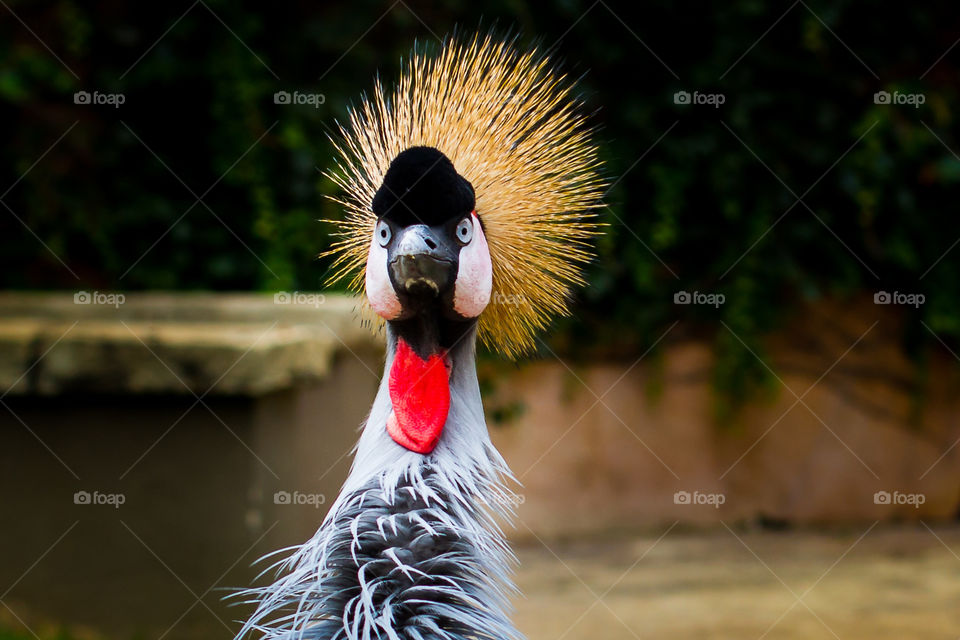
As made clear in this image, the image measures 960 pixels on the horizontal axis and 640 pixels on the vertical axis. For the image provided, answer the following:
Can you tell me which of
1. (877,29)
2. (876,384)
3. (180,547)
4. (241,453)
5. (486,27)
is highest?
(877,29)

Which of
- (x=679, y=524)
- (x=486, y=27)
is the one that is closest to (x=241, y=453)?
(x=486, y=27)

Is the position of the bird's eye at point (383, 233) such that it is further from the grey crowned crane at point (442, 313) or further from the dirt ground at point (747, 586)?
the dirt ground at point (747, 586)

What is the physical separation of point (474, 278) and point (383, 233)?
0.47 ft

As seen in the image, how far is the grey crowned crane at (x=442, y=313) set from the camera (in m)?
1.36

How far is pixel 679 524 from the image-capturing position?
14.8 feet

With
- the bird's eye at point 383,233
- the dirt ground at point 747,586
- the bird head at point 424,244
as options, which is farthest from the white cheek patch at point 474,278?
the dirt ground at point 747,586

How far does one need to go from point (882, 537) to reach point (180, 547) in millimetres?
3154

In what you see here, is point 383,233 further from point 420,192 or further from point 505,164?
point 505,164

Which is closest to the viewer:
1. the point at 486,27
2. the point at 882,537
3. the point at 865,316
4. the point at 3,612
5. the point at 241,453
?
the point at 241,453

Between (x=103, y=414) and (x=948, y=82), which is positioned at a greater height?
(x=948, y=82)

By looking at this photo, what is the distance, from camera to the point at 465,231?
1395mm

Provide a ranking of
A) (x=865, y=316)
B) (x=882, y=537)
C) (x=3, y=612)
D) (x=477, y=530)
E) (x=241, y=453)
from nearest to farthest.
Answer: (x=477, y=530)
(x=241, y=453)
(x=3, y=612)
(x=882, y=537)
(x=865, y=316)

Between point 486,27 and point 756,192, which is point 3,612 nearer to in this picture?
point 486,27

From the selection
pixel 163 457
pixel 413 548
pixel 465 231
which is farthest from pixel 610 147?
pixel 413 548
